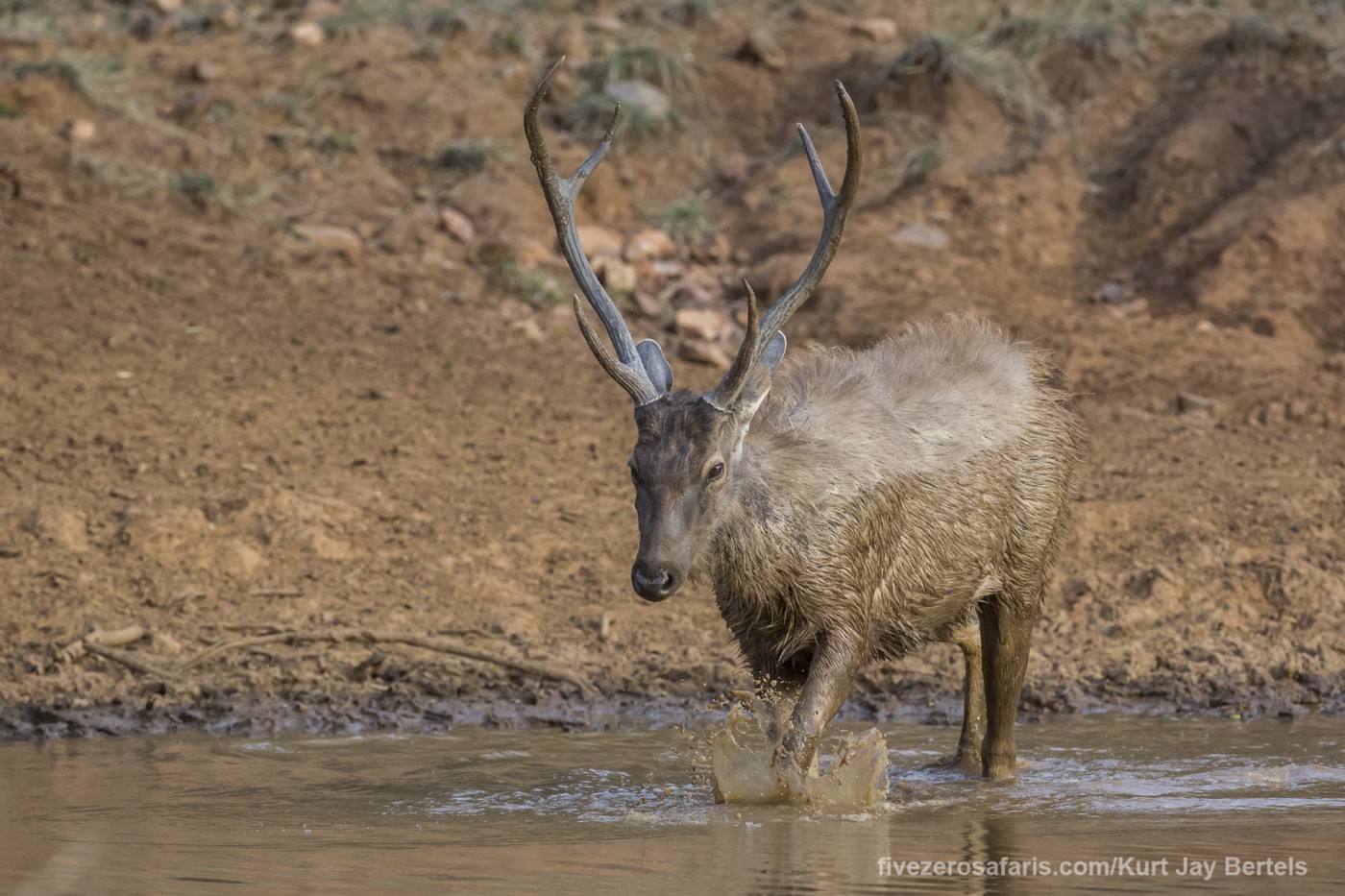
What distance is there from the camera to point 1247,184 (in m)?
15.1

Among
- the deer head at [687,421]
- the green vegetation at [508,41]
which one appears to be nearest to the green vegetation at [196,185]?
the green vegetation at [508,41]

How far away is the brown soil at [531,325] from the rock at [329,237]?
0.13ft

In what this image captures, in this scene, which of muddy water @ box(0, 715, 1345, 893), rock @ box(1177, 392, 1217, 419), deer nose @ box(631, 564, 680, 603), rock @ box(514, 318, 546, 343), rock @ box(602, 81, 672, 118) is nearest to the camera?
muddy water @ box(0, 715, 1345, 893)

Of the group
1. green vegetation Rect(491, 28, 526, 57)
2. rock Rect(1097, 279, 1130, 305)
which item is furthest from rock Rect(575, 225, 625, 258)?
rock Rect(1097, 279, 1130, 305)

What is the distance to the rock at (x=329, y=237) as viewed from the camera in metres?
14.4

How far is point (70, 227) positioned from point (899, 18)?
797 cm

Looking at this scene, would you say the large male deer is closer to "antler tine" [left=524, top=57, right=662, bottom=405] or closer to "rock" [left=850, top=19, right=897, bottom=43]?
"antler tine" [left=524, top=57, right=662, bottom=405]

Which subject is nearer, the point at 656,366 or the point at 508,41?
the point at 656,366

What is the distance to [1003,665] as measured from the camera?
7.71 metres

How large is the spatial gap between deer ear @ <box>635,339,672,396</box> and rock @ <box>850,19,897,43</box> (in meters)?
10.8

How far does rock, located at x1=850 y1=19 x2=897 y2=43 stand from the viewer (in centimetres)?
1745

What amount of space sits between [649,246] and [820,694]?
847 centimetres

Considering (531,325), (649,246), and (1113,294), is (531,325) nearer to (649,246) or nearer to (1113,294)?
(649,246)

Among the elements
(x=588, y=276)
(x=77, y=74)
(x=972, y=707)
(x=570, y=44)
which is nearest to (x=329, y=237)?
(x=77, y=74)
